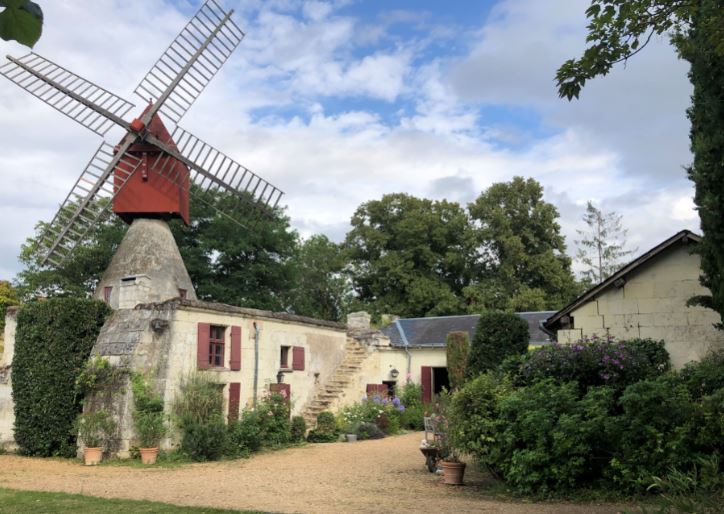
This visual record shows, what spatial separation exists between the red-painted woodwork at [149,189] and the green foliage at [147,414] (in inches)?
245

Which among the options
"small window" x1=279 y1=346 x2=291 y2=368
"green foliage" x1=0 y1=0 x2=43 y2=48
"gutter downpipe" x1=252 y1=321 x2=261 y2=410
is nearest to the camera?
"green foliage" x1=0 y1=0 x2=43 y2=48

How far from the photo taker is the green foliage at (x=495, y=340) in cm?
1598

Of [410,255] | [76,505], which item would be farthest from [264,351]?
[410,255]

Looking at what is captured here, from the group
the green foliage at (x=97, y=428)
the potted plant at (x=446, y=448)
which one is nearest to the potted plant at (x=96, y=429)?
the green foliage at (x=97, y=428)

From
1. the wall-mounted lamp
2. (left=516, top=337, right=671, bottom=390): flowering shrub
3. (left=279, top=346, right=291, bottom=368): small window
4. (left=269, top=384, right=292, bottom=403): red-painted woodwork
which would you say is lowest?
(left=269, top=384, right=292, bottom=403): red-painted woodwork

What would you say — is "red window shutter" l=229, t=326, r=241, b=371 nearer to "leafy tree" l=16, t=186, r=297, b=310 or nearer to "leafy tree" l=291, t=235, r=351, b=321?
"leafy tree" l=16, t=186, r=297, b=310

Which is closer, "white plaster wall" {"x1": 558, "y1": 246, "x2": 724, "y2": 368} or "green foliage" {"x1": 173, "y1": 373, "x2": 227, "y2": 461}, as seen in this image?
"white plaster wall" {"x1": 558, "y1": 246, "x2": 724, "y2": 368}

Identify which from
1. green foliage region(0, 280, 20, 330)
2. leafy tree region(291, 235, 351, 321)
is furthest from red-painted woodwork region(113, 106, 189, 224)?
leafy tree region(291, 235, 351, 321)

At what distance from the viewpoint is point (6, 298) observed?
29.0 metres

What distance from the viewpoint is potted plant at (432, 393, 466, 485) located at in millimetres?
9336

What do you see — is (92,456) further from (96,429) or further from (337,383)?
(337,383)

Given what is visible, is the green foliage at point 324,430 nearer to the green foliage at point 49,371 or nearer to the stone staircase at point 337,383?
the stone staircase at point 337,383

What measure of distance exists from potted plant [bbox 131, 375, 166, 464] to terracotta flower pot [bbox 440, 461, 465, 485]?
253 inches

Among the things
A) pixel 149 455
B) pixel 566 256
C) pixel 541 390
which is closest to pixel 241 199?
pixel 149 455
